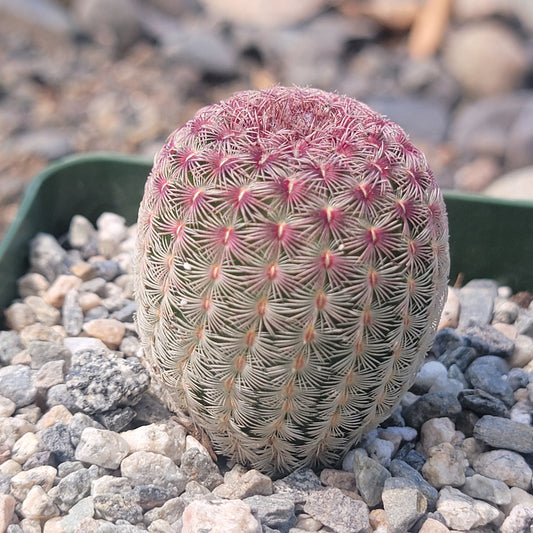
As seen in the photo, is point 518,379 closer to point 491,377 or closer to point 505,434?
point 491,377

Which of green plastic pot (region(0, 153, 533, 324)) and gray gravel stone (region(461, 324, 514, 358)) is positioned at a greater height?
green plastic pot (region(0, 153, 533, 324))

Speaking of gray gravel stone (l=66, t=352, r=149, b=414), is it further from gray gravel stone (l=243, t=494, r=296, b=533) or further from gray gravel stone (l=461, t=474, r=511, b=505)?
gray gravel stone (l=461, t=474, r=511, b=505)

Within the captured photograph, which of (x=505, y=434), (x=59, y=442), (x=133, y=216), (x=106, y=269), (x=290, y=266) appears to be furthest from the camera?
(x=133, y=216)

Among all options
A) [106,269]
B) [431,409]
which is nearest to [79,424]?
[106,269]

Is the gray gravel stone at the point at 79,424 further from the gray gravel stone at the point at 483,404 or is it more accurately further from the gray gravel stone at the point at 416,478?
the gray gravel stone at the point at 483,404

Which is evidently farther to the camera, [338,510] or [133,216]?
[133,216]

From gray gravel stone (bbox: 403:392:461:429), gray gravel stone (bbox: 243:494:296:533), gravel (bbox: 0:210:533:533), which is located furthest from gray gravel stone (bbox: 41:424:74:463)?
gray gravel stone (bbox: 403:392:461:429)

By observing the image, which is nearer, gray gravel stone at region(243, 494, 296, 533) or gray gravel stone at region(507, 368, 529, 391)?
gray gravel stone at region(243, 494, 296, 533)
